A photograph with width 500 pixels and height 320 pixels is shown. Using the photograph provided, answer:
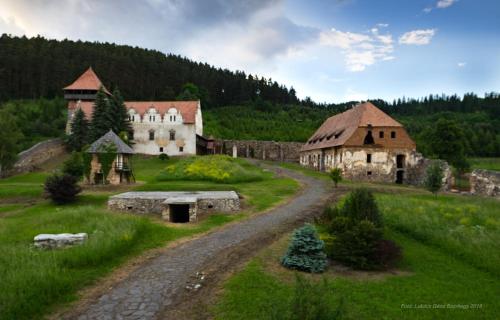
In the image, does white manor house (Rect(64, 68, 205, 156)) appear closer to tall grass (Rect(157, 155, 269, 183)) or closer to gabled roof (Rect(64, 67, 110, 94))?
gabled roof (Rect(64, 67, 110, 94))

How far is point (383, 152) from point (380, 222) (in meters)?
25.1

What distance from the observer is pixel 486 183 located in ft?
96.4

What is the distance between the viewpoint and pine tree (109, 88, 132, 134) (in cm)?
4894

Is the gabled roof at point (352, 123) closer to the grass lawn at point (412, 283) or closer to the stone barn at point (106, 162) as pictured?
the stone barn at point (106, 162)

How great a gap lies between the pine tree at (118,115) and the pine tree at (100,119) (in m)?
0.55

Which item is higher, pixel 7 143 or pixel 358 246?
pixel 7 143

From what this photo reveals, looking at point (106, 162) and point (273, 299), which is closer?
point (273, 299)

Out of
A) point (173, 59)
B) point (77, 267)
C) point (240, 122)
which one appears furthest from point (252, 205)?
point (173, 59)

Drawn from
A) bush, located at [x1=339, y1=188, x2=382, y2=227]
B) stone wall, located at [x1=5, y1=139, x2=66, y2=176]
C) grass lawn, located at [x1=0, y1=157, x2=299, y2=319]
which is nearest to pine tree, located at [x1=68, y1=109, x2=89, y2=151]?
stone wall, located at [x1=5, y1=139, x2=66, y2=176]

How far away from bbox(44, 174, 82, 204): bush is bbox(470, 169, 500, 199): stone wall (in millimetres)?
33171

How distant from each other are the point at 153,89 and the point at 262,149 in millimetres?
47302

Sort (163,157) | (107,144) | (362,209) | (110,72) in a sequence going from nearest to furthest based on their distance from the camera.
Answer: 1. (362,209)
2. (107,144)
3. (163,157)
4. (110,72)

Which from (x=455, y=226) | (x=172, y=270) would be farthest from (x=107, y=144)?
(x=455, y=226)

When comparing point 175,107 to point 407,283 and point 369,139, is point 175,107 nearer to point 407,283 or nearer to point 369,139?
point 369,139
